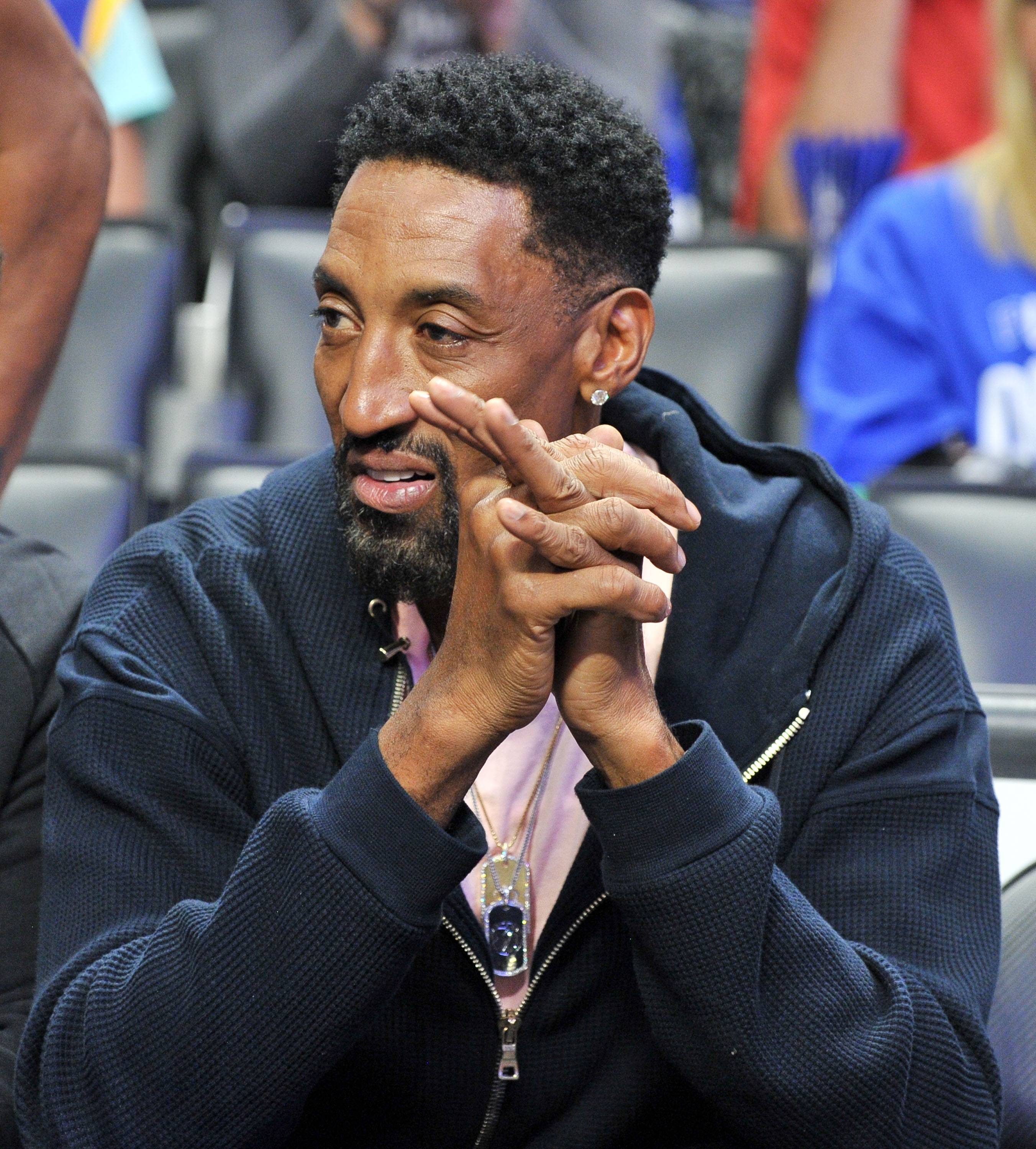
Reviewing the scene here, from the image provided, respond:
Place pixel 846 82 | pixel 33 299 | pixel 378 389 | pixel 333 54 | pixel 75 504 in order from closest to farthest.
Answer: pixel 378 389 < pixel 33 299 < pixel 75 504 < pixel 333 54 < pixel 846 82

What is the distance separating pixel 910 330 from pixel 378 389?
1.80 meters

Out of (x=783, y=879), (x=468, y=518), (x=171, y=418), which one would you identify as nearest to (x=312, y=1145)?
(x=783, y=879)

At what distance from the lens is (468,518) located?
1202mm

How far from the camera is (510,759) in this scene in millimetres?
1563

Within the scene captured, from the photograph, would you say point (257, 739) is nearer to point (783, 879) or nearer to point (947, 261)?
point (783, 879)

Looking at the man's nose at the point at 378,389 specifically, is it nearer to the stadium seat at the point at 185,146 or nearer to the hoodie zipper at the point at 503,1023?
the hoodie zipper at the point at 503,1023

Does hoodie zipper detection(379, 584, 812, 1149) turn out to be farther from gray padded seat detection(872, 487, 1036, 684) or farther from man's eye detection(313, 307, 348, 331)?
gray padded seat detection(872, 487, 1036, 684)

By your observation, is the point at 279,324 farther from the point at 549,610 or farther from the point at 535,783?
the point at 549,610

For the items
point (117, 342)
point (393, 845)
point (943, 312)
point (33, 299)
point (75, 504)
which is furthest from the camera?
point (943, 312)

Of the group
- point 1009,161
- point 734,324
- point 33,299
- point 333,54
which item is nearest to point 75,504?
point 33,299

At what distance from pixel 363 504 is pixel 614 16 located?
2.24 m

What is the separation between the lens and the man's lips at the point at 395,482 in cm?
143

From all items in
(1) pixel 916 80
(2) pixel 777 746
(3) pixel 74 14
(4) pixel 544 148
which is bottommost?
(2) pixel 777 746

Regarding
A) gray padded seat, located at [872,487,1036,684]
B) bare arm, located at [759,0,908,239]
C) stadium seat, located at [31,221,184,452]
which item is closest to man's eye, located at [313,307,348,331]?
gray padded seat, located at [872,487,1036,684]
